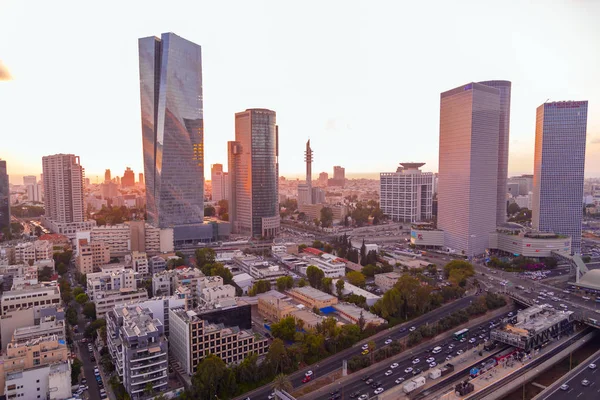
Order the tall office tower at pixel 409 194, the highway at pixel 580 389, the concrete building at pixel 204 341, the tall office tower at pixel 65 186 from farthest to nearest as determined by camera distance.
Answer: the tall office tower at pixel 409 194 → the tall office tower at pixel 65 186 → the concrete building at pixel 204 341 → the highway at pixel 580 389

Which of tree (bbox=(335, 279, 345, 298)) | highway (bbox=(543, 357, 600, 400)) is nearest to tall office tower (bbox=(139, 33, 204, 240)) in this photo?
tree (bbox=(335, 279, 345, 298))

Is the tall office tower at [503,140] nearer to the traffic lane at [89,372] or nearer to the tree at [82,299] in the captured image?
the tree at [82,299]

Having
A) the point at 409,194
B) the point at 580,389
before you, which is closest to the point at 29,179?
the point at 409,194

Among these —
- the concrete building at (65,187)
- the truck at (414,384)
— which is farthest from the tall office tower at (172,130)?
the truck at (414,384)

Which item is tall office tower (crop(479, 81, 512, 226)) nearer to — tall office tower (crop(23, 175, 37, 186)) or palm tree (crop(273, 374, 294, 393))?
palm tree (crop(273, 374, 294, 393))

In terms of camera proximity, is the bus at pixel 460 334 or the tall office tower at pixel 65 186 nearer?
the bus at pixel 460 334
